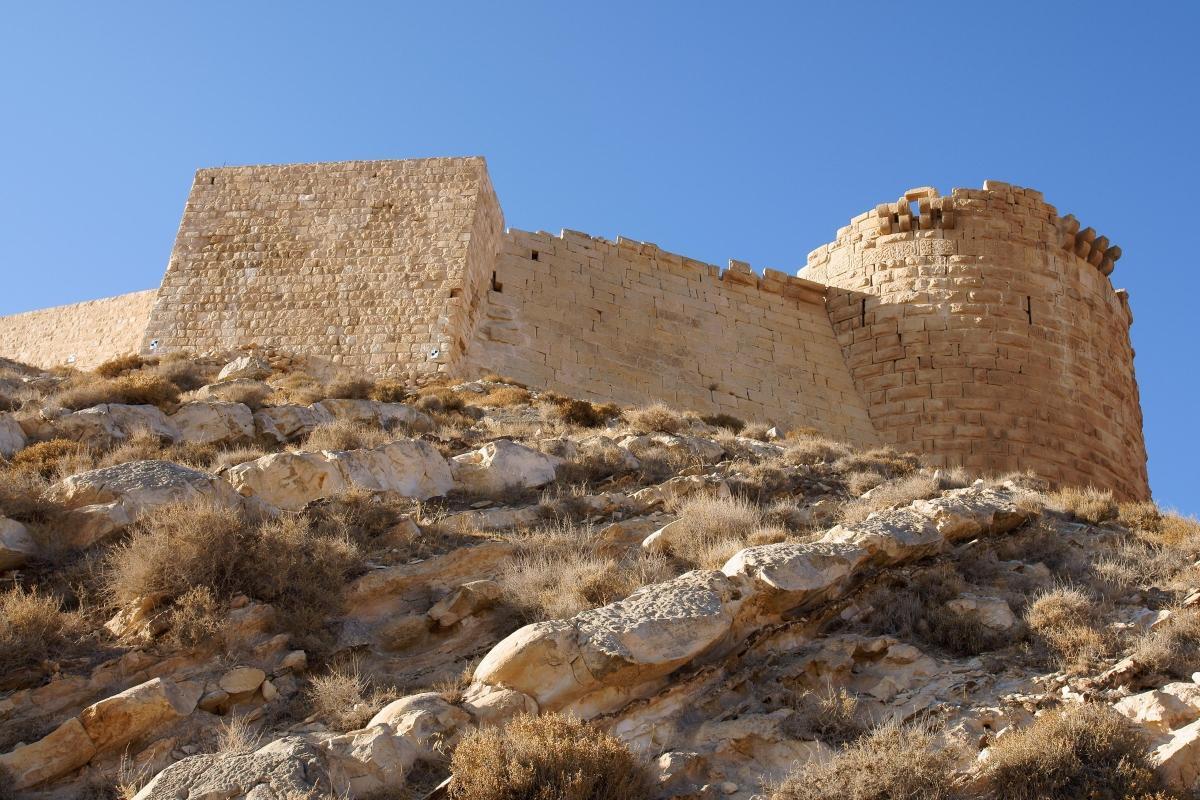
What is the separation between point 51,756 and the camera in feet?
17.4

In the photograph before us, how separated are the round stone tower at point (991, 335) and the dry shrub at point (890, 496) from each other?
630 cm

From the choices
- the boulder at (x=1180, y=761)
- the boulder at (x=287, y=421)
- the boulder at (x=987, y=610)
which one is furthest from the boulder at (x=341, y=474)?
the boulder at (x=1180, y=761)

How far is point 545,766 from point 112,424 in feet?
20.8

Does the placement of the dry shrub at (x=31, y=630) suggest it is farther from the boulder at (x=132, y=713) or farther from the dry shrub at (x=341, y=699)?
the dry shrub at (x=341, y=699)

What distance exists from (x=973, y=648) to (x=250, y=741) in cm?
331

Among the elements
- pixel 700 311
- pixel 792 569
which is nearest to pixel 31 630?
pixel 792 569

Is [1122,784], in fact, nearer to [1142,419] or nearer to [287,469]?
[287,469]

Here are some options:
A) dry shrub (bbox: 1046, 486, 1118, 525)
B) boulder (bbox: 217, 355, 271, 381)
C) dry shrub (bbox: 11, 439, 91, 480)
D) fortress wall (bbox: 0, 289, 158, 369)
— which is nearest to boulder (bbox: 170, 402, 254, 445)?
dry shrub (bbox: 11, 439, 91, 480)

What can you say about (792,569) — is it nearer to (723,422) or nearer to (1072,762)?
(1072,762)

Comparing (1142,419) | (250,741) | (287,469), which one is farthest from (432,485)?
(1142,419)

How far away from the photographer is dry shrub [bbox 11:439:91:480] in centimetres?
873

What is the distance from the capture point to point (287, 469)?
830 cm

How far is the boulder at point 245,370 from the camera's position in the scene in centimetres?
1308

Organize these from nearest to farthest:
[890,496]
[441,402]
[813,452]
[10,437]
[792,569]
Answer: [792,569] < [890,496] < [10,437] < [813,452] < [441,402]
